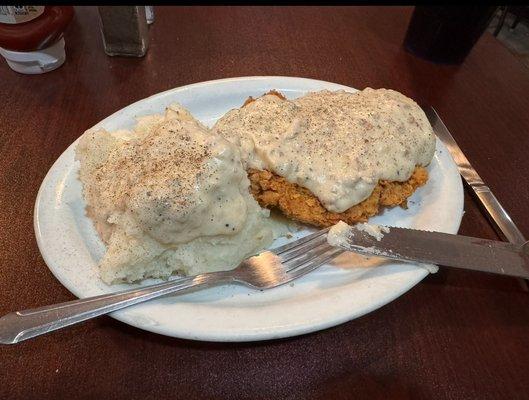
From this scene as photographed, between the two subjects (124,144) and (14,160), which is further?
(14,160)

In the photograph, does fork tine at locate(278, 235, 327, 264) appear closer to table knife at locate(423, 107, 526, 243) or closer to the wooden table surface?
the wooden table surface

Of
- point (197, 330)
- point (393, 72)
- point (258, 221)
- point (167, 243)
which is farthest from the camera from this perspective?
point (393, 72)

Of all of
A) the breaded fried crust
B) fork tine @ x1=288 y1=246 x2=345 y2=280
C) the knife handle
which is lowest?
the knife handle

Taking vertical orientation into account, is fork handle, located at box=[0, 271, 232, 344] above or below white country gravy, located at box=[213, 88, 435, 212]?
below

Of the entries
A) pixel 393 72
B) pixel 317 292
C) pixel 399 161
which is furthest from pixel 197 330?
Answer: pixel 393 72

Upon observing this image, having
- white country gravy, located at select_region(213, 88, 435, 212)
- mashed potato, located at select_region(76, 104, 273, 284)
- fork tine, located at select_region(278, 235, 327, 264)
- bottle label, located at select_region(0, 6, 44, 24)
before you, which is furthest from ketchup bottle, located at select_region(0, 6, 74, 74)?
fork tine, located at select_region(278, 235, 327, 264)

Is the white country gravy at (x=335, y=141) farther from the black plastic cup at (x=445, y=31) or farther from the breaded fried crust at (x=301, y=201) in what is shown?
the black plastic cup at (x=445, y=31)

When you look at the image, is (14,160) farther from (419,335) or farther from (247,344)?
(419,335)
